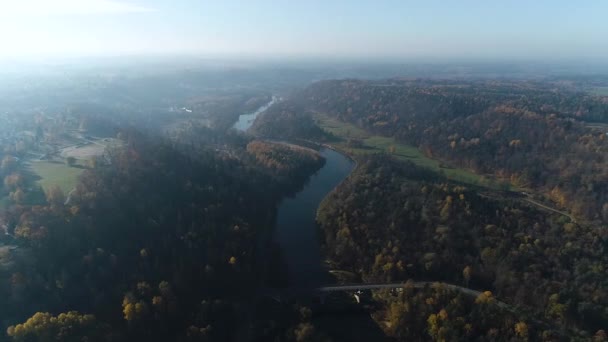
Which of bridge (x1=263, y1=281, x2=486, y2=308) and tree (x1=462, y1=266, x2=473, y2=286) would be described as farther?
tree (x1=462, y1=266, x2=473, y2=286)

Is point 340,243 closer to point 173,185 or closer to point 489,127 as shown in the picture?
point 173,185

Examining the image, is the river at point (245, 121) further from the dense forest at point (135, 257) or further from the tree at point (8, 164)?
the tree at point (8, 164)

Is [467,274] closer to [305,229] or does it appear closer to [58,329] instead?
[305,229]

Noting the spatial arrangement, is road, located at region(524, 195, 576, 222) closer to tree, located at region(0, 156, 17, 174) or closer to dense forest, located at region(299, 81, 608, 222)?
dense forest, located at region(299, 81, 608, 222)

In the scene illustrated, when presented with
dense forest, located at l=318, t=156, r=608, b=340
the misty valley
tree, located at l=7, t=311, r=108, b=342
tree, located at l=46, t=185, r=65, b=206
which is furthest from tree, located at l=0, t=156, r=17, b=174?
dense forest, located at l=318, t=156, r=608, b=340

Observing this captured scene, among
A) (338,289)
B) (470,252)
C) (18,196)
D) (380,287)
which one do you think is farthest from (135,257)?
(470,252)

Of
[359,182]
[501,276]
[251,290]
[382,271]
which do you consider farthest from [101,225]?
[501,276]
